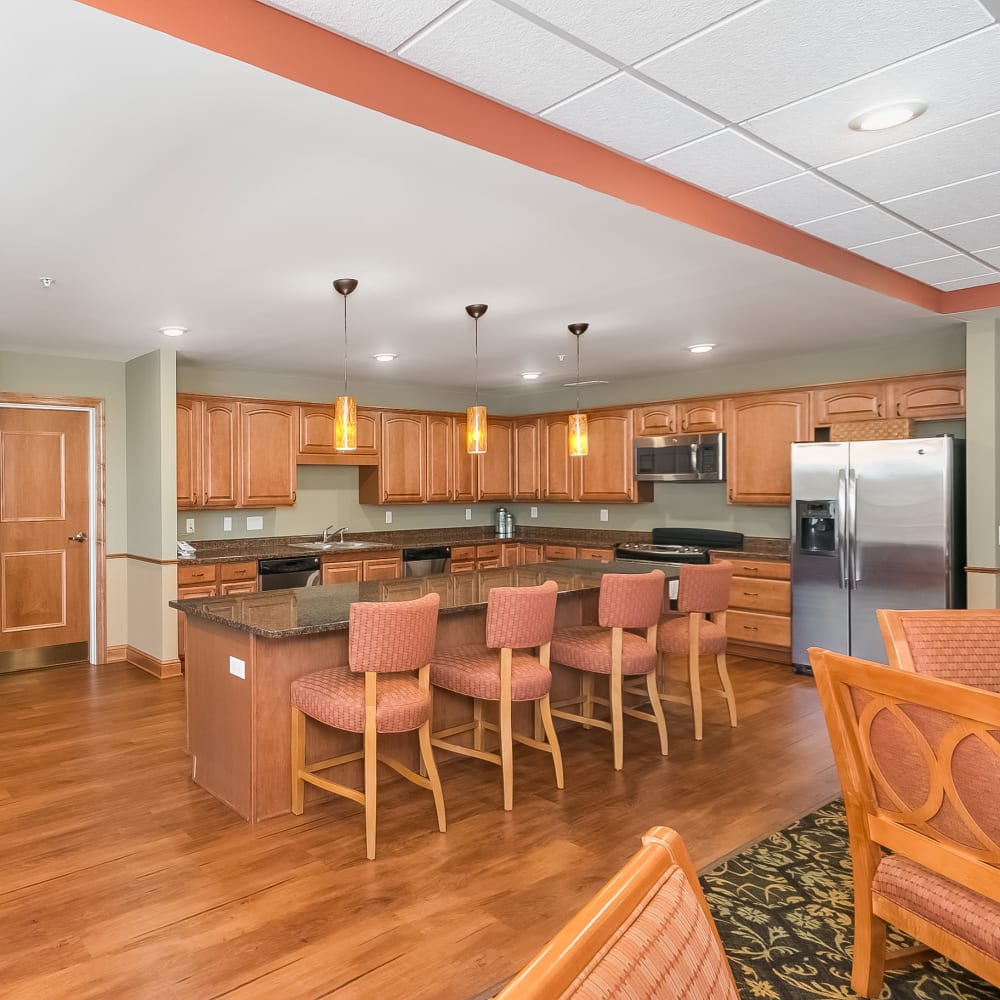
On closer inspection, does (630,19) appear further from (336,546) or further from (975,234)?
(336,546)

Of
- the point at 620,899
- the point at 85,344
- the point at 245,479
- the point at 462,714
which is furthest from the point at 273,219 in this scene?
the point at 245,479

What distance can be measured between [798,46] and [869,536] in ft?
13.1

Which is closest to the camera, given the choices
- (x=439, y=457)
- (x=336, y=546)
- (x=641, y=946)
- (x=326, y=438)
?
(x=641, y=946)

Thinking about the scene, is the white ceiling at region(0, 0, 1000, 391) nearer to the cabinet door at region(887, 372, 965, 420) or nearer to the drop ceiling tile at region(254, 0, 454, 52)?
the drop ceiling tile at region(254, 0, 454, 52)

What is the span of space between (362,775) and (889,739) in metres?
2.47

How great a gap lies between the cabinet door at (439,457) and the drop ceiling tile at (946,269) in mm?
4639

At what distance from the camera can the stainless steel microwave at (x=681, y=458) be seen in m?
6.48

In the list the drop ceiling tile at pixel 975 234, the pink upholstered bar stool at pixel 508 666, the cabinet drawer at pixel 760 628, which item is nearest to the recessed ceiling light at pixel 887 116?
the drop ceiling tile at pixel 975 234

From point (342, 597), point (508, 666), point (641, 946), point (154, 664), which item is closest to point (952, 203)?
point (508, 666)

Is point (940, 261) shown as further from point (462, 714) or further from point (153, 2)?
point (153, 2)

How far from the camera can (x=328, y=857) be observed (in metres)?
2.86

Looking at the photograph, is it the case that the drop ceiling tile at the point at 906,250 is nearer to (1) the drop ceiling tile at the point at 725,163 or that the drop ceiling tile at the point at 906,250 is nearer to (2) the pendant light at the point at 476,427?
(1) the drop ceiling tile at the point at 725,163

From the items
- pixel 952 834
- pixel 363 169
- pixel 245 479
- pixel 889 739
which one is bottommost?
pixel 952 834

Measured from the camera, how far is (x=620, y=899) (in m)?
0.67
